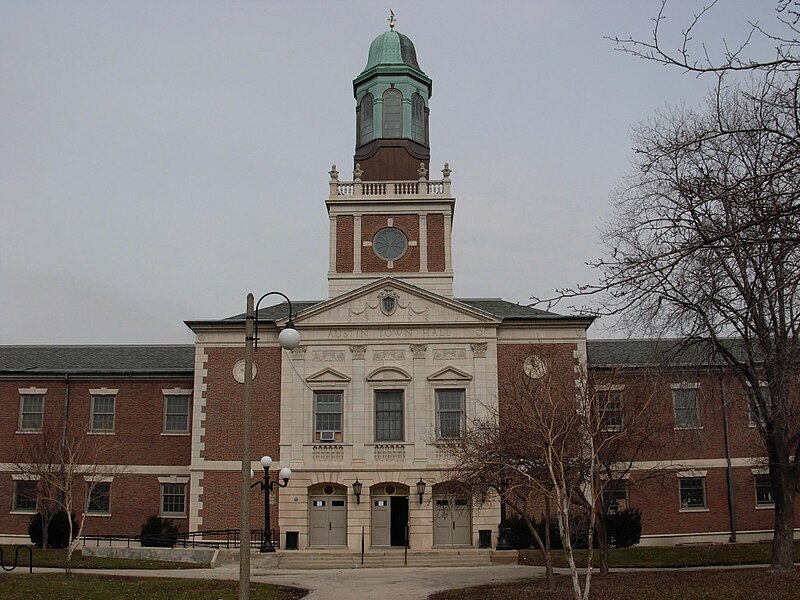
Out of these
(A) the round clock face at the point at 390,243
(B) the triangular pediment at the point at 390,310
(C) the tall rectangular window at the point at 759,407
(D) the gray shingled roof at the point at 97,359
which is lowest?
(C) the tall rectangular window at the point at 759,407

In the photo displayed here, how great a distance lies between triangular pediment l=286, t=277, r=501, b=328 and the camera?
35656 mm

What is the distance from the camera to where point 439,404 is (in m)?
35.4

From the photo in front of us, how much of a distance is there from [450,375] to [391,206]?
883cm

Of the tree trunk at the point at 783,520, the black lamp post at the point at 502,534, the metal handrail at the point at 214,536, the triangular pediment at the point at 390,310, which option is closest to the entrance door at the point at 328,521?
the metal handrail at the point at 214,536

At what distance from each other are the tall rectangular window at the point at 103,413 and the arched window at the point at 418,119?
18.6m

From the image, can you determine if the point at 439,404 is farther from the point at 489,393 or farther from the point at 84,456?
the point at 84,456

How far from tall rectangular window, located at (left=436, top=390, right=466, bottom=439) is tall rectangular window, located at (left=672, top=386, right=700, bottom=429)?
9296 millimetres

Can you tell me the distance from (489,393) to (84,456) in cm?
1800

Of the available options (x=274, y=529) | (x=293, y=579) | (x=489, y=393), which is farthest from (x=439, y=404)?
(x=293, y=579)

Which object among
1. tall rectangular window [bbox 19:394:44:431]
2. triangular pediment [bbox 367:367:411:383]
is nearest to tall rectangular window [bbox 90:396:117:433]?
tall rectangular window [bbox 19:394:44:431]

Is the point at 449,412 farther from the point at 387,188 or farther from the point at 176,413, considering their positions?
the point at 176,413

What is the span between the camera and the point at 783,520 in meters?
23.3

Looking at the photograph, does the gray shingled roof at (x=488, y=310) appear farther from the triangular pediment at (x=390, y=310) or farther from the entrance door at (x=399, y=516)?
the entrance door at (x=399, y=516)

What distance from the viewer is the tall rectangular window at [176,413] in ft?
128
